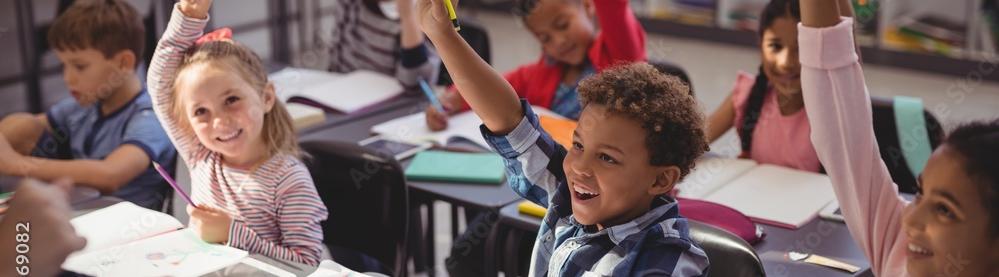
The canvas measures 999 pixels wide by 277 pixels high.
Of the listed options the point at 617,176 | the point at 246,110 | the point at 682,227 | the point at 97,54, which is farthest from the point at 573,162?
the point at 97,54

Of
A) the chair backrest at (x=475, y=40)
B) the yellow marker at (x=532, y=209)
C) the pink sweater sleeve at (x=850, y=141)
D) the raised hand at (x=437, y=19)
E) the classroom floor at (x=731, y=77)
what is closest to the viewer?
the raised hand at (x=437, y=19)

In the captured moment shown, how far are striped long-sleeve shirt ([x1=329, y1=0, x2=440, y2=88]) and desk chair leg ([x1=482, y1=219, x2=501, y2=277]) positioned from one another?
94 centimetres

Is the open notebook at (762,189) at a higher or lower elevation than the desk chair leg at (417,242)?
higher

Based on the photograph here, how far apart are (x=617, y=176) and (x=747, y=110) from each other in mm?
1308

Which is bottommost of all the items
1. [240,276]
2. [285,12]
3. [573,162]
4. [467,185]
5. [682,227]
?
[285,12]

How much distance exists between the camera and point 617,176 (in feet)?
5.68

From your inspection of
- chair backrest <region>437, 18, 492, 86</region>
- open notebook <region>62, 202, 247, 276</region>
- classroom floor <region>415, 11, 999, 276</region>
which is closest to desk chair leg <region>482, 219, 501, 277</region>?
open notebook <region>62, 202, 247, 276</region>

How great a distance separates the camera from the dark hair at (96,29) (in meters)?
2.87

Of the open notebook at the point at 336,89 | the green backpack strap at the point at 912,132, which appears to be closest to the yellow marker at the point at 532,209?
the green backpack strap at the point at 912,132

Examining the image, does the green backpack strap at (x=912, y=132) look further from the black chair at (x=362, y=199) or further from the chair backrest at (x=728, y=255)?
the black chair at (x=362, y=199)

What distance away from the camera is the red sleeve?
125 inches

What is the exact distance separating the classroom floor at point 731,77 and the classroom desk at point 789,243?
1603 millimetres

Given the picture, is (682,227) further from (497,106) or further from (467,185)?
(467,185)

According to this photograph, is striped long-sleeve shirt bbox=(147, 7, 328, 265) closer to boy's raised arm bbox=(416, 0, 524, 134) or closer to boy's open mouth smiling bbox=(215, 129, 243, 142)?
boy's open mouth smiling bbox=(215, 129, 243, 142)
